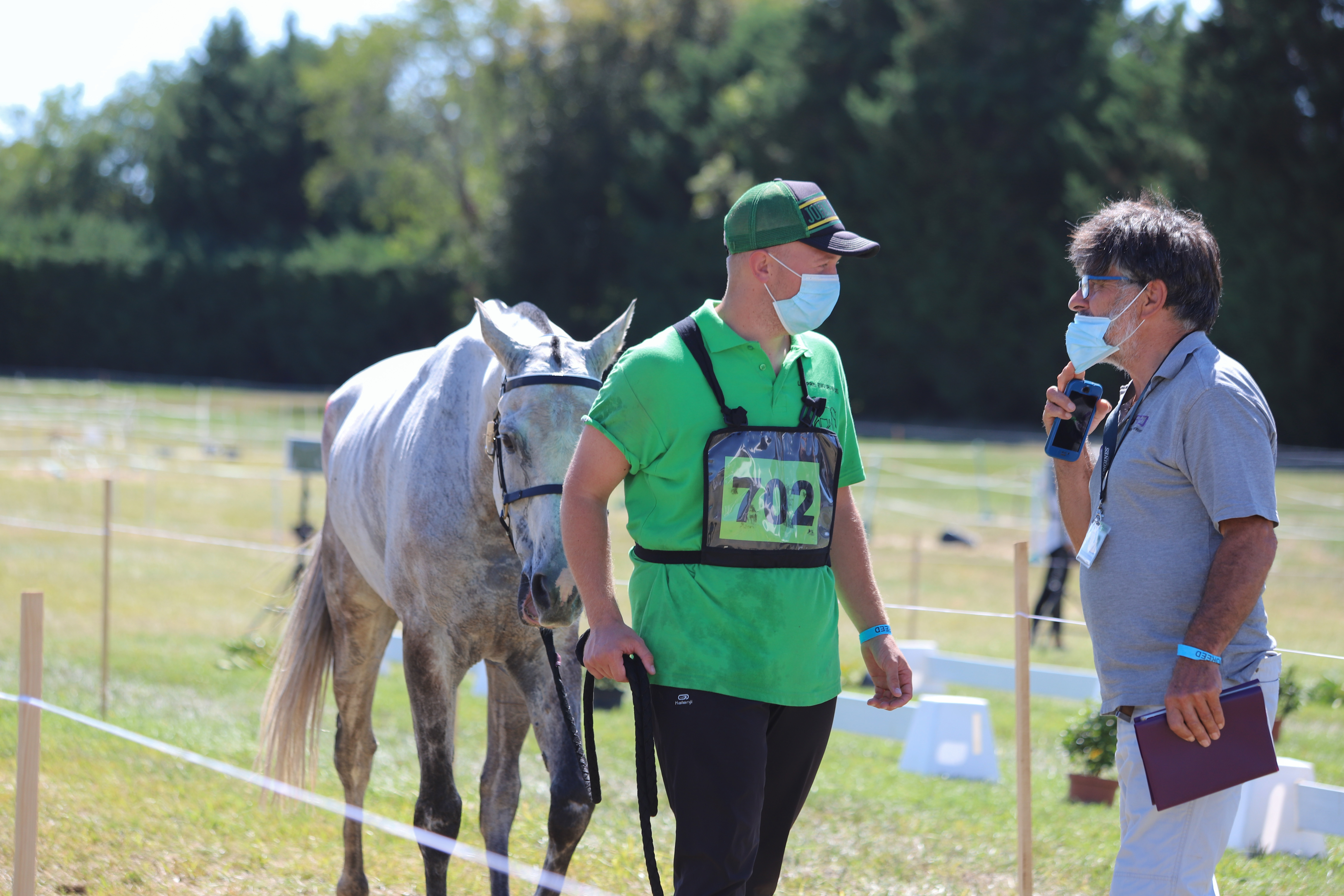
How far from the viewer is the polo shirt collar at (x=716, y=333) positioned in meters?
2.73

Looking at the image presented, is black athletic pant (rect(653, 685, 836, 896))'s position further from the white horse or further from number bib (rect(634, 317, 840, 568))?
the white horse

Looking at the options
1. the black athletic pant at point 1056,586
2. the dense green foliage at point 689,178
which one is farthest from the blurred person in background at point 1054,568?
the dense green foliage at point 689,178

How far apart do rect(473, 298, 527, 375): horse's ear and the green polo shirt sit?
957mm

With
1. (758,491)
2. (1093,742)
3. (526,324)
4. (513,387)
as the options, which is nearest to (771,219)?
(758,491)

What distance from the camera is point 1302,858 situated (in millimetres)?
4938

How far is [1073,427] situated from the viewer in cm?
298

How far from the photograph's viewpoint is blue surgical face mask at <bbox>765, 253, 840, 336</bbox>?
2750 millimetres

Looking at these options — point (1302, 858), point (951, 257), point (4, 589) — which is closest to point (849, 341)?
point (951, 257)

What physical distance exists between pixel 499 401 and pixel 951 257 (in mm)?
31350

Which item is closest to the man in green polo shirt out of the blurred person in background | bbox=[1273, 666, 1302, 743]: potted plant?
bbox=[1273, 666, 1302, 743]: potted plant

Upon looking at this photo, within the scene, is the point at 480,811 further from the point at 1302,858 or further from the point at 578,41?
the point at 578,41

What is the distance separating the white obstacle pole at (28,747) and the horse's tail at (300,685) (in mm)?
1775

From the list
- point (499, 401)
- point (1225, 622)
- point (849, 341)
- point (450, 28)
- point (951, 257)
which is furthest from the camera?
point (450, 28)

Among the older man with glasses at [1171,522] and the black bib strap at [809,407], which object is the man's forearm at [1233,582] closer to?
the older man with glasses at [1171,522]
